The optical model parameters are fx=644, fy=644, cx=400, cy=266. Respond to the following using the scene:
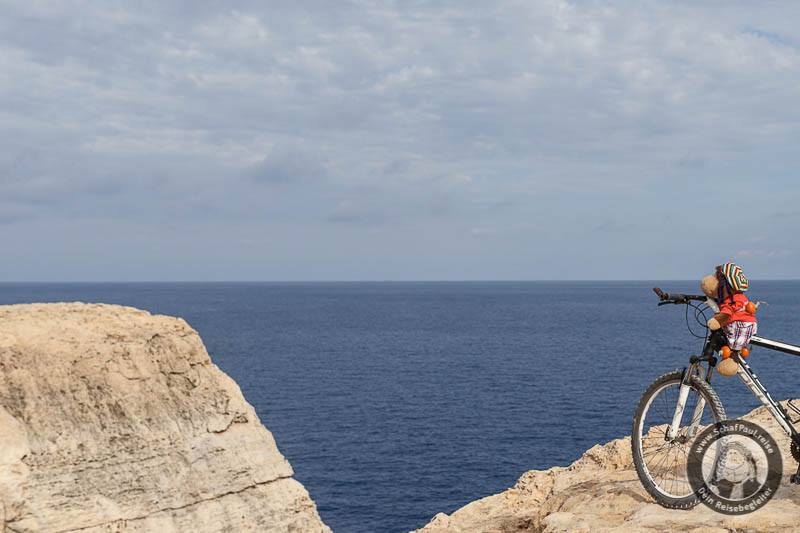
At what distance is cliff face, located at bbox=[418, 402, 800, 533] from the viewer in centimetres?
921

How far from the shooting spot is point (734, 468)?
35.8 feet

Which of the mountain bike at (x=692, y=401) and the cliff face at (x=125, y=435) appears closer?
the mountain bike at (x=692, y=401)

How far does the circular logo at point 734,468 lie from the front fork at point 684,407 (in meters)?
0.17

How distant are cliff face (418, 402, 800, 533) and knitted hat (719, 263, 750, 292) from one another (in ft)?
10.8

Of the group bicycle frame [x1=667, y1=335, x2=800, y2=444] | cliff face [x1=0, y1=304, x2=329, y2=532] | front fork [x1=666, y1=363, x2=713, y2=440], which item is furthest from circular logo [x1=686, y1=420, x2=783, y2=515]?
cliff face [x1=0, y1=304, x2=329, y2=532]

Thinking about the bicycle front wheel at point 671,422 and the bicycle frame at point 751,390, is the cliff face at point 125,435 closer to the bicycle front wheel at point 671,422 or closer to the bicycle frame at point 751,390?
the bicycle front wheel at point 671,422

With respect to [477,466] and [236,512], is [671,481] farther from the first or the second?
[477,466]

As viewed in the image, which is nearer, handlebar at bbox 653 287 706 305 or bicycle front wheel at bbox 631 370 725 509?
bicycle front wheel at bbox 631 370 725 509

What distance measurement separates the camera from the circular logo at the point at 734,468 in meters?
9.55

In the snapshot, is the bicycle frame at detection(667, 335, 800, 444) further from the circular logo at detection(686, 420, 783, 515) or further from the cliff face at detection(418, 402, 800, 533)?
the cliff face at detection(418, 402, 800, 533)

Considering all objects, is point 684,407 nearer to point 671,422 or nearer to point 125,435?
point 671,422

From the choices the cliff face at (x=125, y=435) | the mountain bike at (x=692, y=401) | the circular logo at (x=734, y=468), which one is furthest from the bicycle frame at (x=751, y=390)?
the cliff face at (x=125, y=435)

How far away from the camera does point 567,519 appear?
33.6 feet

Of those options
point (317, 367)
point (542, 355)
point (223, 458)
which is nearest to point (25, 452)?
point (223, 458)
